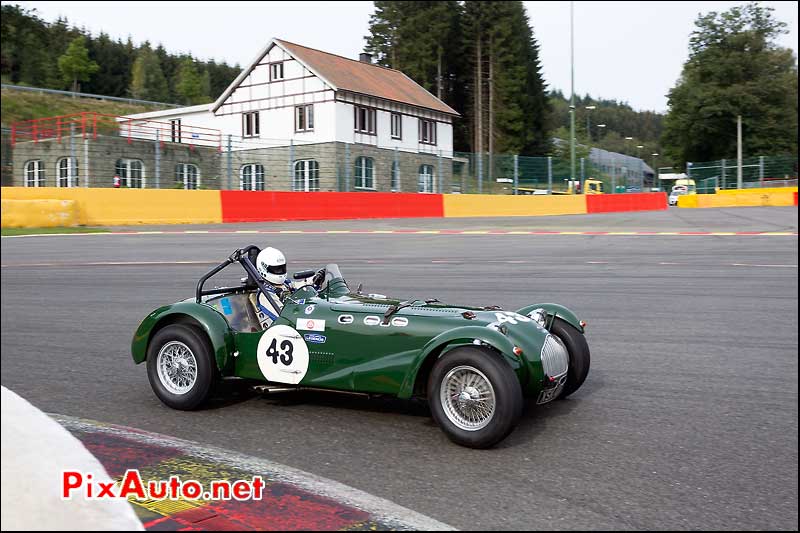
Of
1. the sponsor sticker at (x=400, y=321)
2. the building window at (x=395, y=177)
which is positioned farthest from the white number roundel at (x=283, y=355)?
the building window at (x=395, y=177)

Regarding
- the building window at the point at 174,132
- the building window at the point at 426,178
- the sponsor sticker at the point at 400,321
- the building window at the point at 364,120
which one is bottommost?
the sponsor sticker at the point at 400,321

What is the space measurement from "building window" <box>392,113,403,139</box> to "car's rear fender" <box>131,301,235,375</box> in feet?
16.9

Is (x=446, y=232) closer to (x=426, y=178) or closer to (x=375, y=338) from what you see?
(x=426, y=178)

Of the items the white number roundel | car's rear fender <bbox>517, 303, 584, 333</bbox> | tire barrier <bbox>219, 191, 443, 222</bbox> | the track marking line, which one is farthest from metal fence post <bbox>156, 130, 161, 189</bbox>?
car's rear fender <bbox>517, 303, 584, 333</bbox>

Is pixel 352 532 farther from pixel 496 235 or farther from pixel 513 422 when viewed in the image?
pixel 496 235

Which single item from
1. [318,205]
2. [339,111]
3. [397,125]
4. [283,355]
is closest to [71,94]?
[339,111]

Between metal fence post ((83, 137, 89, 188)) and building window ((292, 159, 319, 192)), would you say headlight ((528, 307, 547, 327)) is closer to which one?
building window ((292, 159, 319, 192))

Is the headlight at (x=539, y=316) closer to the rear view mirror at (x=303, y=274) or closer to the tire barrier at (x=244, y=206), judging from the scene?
the rear view mirror at (x=303, y=274)

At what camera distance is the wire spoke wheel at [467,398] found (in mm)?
4043

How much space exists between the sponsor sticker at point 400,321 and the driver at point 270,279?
1.04 metres

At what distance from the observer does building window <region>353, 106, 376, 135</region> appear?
936 cm

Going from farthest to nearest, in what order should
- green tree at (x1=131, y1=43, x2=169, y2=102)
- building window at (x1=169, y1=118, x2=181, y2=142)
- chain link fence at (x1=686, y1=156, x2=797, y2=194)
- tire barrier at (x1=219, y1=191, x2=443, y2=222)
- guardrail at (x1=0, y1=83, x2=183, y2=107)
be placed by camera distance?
chain link fence at (x1=686, y1=156, x2=797, y2=194) → green tree at (x1=131, y1=43, x2=169, y2=102) → building window at (x1=169, y1=118, x2=181, y2=142) → tire barrier at (x1=219, y1=191, x2=443, y2=222) → guardrail at (x1=0, y1=83, x2=183, y2=107)

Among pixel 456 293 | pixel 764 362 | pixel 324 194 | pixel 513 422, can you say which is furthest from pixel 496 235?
pixel 513 422

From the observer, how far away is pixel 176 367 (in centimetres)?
510
